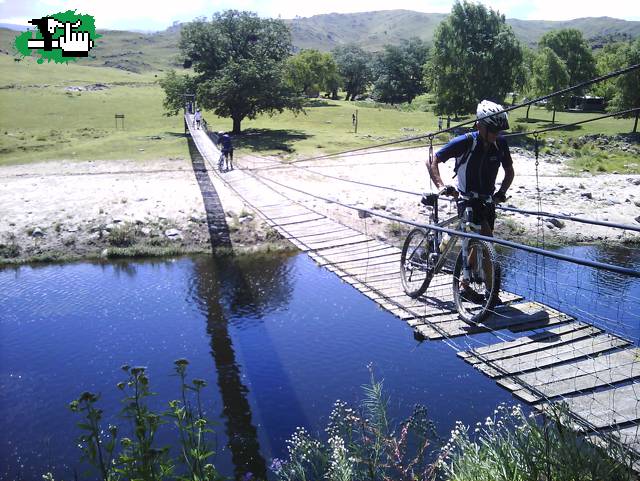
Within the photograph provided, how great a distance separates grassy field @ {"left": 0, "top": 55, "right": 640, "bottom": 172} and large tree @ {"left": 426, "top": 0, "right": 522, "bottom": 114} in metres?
3.11

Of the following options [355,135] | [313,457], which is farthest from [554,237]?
[355,135]

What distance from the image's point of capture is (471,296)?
5352 mm

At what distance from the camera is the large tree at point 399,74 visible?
6644 centimetres

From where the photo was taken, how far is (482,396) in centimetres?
881

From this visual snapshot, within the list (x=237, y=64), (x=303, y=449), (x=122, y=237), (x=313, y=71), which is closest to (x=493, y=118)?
(x=303, y=449)

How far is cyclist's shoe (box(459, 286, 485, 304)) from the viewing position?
5297 millimetres

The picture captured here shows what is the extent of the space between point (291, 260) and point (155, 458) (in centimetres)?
1287

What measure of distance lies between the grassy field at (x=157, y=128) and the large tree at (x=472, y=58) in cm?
311

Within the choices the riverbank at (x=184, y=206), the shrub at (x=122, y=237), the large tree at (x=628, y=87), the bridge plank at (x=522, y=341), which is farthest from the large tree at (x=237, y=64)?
the bridge plank at (x=522, y=341)

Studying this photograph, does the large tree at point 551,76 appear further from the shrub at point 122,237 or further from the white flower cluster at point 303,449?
the white flower cluster at point 303,449

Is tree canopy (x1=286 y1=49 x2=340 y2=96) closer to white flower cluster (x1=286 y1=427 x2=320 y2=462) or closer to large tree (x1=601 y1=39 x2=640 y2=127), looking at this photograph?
large tree (x1=601 y1=39 x2=640 y2=127)

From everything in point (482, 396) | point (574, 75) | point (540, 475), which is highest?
point (574, 75)

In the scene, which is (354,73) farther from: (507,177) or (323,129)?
(507,177)

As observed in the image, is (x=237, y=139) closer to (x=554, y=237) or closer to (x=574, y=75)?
(x=554, y=237)
